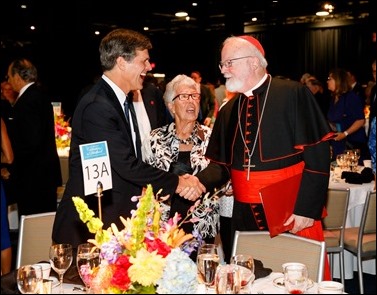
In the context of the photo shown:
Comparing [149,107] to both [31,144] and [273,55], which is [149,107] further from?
[273,55]

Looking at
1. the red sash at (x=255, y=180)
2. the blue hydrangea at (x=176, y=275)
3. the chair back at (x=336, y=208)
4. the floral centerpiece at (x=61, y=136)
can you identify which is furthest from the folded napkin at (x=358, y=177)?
the blue hydrangea at (x=176, y=275)

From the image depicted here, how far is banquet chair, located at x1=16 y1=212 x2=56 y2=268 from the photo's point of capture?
331 centimetres

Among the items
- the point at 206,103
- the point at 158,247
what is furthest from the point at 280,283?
the point at 206,103

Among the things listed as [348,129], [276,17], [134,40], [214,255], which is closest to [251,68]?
[134,40]

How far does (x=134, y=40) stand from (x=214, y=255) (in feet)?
4.77

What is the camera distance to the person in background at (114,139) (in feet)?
10.3

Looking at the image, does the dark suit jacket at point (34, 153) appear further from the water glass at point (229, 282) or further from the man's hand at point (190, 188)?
the water glass at point (229, 282)

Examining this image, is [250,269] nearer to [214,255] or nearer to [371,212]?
[214,255]

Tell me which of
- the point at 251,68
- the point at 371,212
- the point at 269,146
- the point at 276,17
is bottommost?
the point at 371,212

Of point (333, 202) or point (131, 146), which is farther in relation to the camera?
point (333, 202)

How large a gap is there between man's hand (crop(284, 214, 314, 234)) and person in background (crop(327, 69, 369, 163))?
4.35 metres

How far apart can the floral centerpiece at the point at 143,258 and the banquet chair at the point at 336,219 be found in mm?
2558

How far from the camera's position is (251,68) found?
3291 millimetres

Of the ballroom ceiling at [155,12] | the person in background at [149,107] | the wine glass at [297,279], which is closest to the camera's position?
the wine glass at [297,279]
